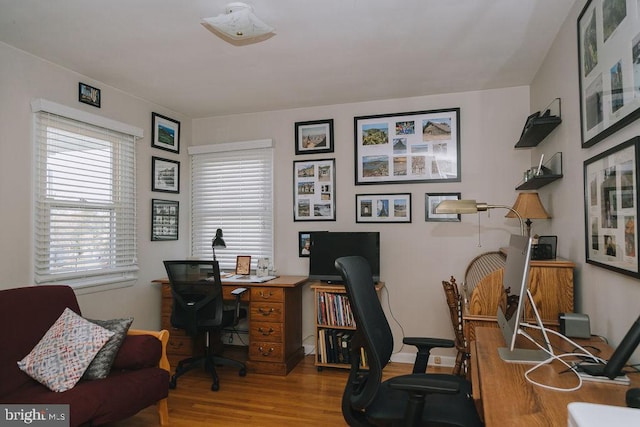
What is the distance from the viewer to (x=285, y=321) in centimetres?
351

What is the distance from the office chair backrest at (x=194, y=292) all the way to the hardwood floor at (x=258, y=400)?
51 cm

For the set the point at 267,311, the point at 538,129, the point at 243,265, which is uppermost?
the point at 538,129

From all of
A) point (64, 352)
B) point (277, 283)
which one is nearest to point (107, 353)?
point (64, 352)

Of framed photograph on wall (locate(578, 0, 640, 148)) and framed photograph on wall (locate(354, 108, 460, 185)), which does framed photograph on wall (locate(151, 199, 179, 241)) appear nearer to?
framed photograph on wall (locate(354, 108, 460, 185))

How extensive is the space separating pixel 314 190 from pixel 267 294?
1184mm

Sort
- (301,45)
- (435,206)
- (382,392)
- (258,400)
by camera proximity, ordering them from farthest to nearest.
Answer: (435,206) < (258,400) < (301,45) < (382,392)

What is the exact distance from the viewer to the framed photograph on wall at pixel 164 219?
12.6 ft

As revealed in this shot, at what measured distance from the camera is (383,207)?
379cm

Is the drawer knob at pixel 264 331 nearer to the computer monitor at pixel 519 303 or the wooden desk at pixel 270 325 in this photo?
the wooden desk at pixel 270 325

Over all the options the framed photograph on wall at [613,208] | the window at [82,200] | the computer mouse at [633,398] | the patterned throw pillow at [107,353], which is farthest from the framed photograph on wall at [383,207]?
the computer mouse at [633,398]

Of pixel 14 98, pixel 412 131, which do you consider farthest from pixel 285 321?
pixel 14 98

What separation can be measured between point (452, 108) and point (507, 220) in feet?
3.78

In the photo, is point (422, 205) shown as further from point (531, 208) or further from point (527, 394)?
point (527, 394)

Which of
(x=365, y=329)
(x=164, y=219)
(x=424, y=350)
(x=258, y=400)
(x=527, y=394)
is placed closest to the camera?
(x=527, y=394)
